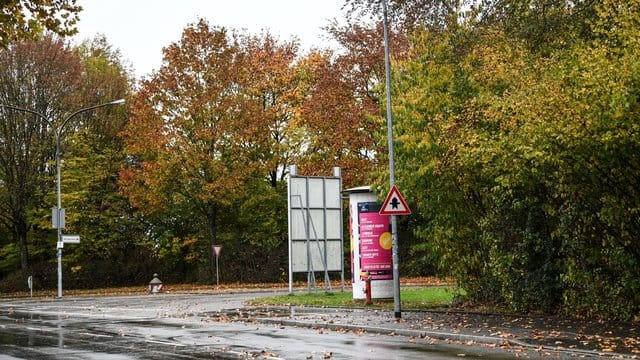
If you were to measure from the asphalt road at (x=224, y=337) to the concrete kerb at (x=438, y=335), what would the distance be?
0.10 ft

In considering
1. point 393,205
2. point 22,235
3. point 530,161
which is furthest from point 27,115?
point 530,161

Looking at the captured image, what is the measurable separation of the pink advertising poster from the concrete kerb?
5571 millimetres

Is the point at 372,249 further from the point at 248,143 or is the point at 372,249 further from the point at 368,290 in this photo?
the point at 248,143

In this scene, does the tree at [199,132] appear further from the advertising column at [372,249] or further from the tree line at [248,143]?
the advertising column at [372,249]

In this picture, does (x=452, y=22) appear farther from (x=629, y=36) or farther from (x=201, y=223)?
(x=201, y=223)

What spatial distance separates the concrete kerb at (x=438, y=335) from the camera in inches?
540

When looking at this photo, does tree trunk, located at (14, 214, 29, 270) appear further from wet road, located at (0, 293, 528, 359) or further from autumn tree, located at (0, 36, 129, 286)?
wet road, located at (0, 293, 528, 359)

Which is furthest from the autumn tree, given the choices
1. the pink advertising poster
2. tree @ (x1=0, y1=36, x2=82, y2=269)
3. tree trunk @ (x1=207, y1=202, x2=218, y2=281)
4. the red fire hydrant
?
the red fire hydrant

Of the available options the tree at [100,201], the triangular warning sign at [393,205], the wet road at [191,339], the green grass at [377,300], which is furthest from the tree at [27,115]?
the triangular warning sign at [393,205]

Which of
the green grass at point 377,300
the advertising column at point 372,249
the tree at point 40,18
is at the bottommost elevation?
the green grass at point 377,300

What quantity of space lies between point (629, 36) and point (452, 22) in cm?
653

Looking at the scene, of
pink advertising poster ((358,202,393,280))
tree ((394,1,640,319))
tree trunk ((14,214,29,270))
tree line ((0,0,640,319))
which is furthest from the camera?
tree trunk ((14,214,29,270))

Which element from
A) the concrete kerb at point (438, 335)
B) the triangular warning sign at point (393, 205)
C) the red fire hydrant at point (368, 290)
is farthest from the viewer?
the red fire hydrant at point (368, 290)

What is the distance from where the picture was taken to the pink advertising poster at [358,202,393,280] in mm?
26797
